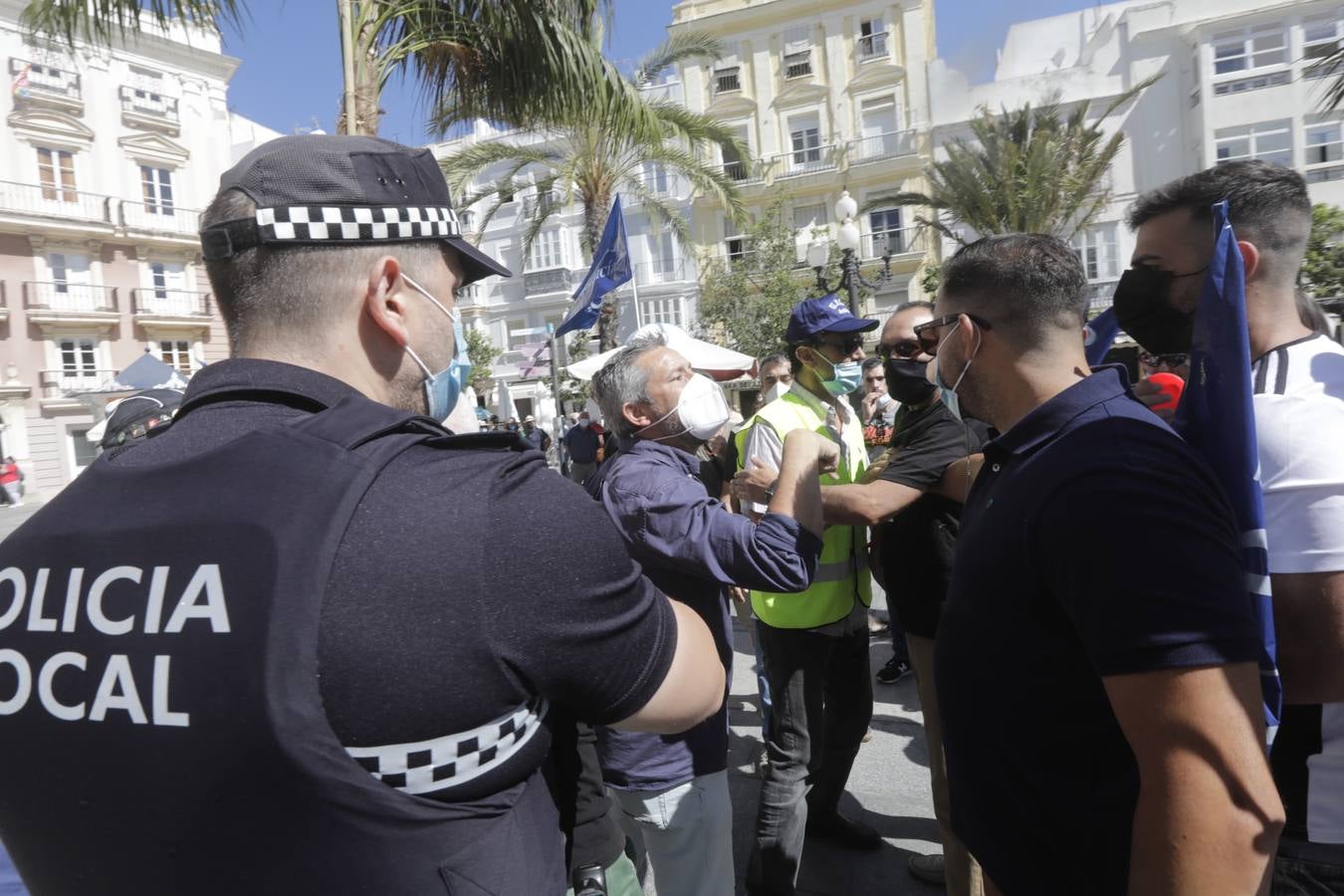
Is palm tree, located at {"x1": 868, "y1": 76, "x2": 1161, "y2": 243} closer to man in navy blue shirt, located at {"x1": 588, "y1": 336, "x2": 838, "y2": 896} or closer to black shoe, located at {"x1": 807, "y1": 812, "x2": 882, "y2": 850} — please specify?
black shoe, located at {"x1": 807, "y1": 812, "x2": 882, "y2": 850}

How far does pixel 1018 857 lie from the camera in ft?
4.76

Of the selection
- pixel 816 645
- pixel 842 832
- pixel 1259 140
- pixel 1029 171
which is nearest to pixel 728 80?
pixel 1029 171

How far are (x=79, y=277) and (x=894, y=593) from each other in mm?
36112

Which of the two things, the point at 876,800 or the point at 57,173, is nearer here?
the point at 876,800

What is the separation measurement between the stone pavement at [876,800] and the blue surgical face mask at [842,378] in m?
1.89

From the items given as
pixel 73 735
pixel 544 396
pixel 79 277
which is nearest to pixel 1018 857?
pixel 73 735

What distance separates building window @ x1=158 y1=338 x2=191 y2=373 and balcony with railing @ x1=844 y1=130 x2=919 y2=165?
1083 inches

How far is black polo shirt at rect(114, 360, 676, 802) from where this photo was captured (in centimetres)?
85

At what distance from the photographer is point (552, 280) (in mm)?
38219

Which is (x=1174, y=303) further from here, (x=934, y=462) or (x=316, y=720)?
(x=316, y=720)

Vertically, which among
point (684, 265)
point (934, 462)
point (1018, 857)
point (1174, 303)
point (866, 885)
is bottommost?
point (866, 885)

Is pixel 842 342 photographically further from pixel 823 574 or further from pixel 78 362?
pixel 78 362

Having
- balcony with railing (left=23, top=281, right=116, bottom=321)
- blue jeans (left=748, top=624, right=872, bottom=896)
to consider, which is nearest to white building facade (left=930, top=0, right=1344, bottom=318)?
blue jeans (left=748, top=624, right=872, bottom=896)

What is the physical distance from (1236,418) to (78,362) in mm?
36734
